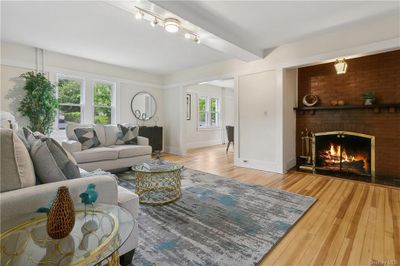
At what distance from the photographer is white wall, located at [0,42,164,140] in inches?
156

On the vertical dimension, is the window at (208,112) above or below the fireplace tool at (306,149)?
above

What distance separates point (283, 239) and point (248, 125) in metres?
3.03

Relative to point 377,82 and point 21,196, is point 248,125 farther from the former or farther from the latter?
point 21,196

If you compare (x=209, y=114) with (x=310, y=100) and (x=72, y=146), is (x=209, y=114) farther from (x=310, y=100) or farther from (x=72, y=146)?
(x=72, y=146)

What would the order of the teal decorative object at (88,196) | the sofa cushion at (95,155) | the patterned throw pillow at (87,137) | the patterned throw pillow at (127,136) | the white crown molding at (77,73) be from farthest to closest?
the patterned throw pillow at (127,136), the white crown molding at (77,73), the patterned throw pillow at (87,137), the sofa cushion at (95,155), the teal decorative object at (88,196)

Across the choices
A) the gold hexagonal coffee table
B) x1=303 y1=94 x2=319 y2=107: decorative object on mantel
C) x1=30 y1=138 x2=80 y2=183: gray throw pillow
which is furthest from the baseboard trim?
x1=30 y1=138 x2=80 y2=183: gray throw pillow

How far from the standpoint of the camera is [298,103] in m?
4.67

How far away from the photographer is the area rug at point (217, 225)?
1616 millimetres

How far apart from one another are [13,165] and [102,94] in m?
4.70

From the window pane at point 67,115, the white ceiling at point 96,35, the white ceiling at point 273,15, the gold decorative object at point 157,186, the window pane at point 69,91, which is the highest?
the white ceiling at point 96,35

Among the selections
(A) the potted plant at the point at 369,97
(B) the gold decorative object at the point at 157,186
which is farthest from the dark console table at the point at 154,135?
(A) the potted plant at the point at 369,97

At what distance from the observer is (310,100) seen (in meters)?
4.55

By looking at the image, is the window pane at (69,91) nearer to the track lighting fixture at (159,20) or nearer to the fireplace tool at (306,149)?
the track lighting fixture at (159,20)

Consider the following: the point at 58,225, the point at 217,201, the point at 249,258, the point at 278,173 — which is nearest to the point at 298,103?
the point at 278,173
